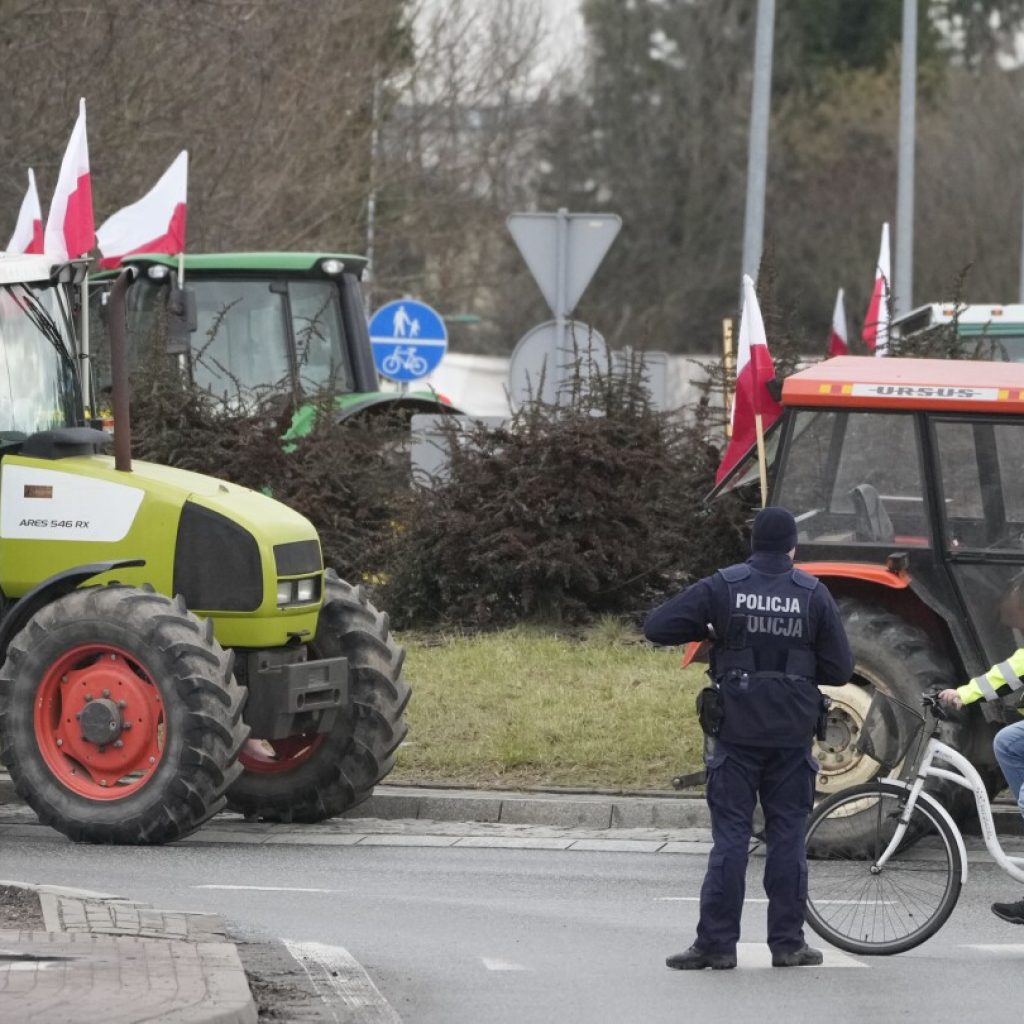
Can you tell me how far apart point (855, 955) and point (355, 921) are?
1.83 m

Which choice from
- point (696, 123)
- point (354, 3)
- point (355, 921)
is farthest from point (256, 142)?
point (696, 123)

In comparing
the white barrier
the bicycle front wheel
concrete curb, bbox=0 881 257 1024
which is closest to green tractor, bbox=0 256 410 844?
concrete curb, bbox=0 881 257 1024

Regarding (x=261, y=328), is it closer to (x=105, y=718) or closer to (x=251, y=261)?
(x=251, y=261)

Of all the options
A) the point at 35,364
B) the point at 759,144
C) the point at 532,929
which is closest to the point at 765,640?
the point at 532,929

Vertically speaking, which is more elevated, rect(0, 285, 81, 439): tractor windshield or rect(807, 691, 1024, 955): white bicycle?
rect(0, 285, 81, 439): tractor windshield

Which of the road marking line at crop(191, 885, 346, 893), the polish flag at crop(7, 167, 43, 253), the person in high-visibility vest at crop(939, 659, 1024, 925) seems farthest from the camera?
the polish flag at crop(7, 167, 43, 253)

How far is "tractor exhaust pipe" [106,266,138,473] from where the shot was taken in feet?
38.2

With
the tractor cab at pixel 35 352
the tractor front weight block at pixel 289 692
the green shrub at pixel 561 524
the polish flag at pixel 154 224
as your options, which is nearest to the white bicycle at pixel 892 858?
the tractor front weight block at pixel 289 692

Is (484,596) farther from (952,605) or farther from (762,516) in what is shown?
(762,516)

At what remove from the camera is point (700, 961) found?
851cm

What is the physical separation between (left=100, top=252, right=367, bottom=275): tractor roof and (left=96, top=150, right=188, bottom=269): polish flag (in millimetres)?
1111

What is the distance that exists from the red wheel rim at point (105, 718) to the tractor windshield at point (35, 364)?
1.23m

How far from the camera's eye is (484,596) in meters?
17.1

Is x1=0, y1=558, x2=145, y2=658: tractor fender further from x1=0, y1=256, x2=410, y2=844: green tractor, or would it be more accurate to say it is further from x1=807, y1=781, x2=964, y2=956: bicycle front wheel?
x1=807, y1=781, x2=964, y2=956: bicycle front wheel
